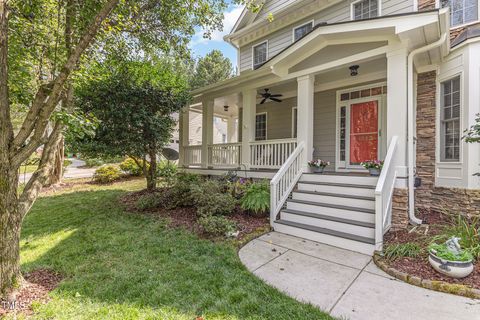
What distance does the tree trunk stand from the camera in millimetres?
2541

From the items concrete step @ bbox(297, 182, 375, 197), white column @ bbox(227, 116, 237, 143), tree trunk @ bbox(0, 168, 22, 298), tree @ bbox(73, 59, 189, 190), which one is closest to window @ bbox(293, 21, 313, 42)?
tree @ bbox(73, 59, 189, 190)

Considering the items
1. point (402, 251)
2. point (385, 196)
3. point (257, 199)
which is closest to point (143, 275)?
point (257, 199)

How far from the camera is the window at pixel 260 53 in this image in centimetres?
972

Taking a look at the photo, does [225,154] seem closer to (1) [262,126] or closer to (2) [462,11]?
(1) [262,126]

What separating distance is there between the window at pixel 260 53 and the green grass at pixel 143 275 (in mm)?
7313

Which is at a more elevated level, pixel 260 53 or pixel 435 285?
pixel 260 53

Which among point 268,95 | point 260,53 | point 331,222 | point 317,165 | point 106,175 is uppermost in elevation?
point 260,53

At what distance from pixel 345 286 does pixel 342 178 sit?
106 inches

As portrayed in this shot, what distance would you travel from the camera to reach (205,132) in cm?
852

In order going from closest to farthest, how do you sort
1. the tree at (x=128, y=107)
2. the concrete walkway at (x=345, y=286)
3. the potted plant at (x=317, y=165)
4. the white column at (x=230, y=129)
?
1. the concrete walkway at (x=345, y=286)
2. the potted plant at (x=317, y=165)
3. the tree at (x=128, y=107)
4. the white column at (x=230, y=129)

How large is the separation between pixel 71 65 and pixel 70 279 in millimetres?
2652

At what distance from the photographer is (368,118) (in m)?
6.77

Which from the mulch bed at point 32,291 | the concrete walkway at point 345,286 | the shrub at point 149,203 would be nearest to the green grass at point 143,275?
the mulch bed at point 32,291

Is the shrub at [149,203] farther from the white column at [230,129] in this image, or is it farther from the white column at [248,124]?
the white column at [230,129]
